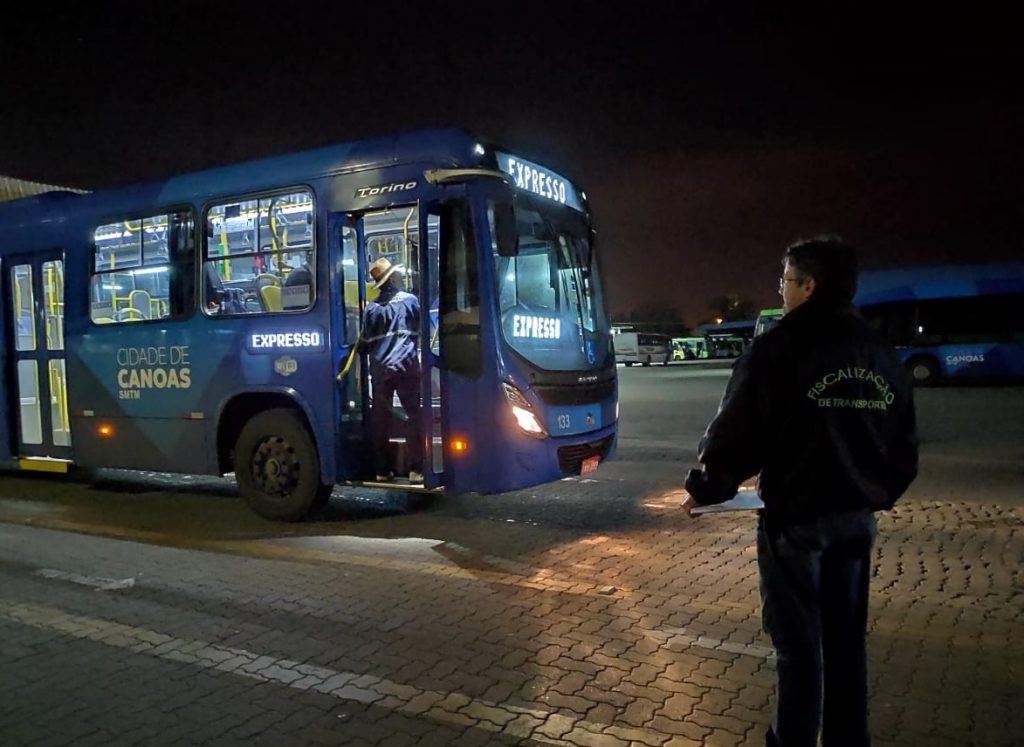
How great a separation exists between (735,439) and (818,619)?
68cm

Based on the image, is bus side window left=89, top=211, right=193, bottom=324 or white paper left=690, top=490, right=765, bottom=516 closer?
white paper left=690, top=490, right=765, bottom=516

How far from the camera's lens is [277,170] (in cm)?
796

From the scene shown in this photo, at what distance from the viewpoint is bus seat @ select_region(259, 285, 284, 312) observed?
7.91 meters

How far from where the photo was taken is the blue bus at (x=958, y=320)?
24984 millimetres

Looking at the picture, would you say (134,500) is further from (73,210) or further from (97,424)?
(73,210)

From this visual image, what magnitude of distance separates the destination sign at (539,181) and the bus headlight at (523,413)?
186 cm

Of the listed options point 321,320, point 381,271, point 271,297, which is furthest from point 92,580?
point 381,271

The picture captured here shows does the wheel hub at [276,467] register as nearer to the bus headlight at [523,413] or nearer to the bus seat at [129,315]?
the bus seat at [129,315]

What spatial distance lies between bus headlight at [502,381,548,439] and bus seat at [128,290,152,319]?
434cm

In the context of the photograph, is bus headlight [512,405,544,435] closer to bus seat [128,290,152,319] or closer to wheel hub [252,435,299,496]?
wheel hub [252,435,299,496]

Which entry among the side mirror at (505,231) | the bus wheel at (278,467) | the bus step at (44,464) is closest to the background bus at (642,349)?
the bus step at (44,464)

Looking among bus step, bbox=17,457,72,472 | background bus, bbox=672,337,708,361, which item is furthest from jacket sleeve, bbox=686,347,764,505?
background bus, bbox=672,337,708,361

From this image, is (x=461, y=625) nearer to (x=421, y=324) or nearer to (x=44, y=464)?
(x=421, y=324)

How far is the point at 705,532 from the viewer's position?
744 centimetres
